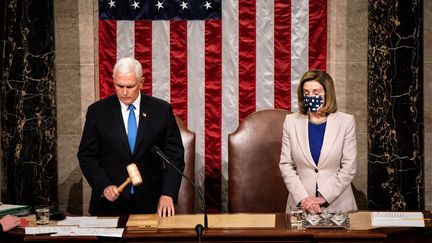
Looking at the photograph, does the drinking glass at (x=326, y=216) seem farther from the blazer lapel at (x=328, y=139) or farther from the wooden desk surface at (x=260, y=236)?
the blazer lapel at (x=328, y=139)

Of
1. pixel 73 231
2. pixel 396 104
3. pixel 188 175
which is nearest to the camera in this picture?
pixel 73 231

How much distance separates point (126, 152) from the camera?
472 centimetres

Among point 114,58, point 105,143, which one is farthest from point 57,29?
point 105,143

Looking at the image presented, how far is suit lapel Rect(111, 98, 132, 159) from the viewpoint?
4723 mm

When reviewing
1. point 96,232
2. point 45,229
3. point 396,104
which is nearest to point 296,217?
point 96,232

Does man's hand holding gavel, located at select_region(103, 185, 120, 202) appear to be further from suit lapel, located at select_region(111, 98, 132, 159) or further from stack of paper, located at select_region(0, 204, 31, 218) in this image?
stack of paper, located at select_region(0, 204, 31, 218)

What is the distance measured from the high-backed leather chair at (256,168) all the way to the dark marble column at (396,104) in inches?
39.4

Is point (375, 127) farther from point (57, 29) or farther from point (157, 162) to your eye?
point (57, 29)

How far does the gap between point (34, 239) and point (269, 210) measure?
2259mm

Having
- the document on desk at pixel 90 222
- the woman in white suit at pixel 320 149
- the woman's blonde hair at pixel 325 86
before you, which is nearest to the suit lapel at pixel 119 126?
the document on desk at pixel 90 222

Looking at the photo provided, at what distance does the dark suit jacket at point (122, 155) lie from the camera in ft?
15.5

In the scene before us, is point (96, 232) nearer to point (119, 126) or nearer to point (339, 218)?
point (119, 126)

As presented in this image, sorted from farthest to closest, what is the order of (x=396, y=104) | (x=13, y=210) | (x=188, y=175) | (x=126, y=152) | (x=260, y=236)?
(x=396, y=104) → (x=188, y=175) → (x=126, y=152) → (x=13, y=210) → (x=260, y=236)

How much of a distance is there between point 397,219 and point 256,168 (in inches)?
67.0
